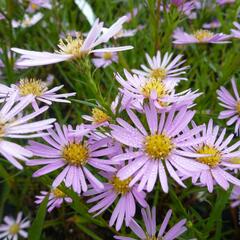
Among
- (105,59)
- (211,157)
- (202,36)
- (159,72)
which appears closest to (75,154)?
(211,157)

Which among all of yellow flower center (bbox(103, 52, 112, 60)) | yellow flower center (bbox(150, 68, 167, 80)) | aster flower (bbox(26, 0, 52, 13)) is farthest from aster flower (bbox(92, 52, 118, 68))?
yellow flower center (bbox(150, 68, 167, 80))

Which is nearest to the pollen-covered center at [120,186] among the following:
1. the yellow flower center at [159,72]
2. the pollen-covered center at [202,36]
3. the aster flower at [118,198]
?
the aster flower at [118,198]

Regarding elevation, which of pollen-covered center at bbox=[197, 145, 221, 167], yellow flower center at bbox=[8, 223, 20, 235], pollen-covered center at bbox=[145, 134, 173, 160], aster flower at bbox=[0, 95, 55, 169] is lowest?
yellow flower center at bbox=[8, 223, 20, 235]

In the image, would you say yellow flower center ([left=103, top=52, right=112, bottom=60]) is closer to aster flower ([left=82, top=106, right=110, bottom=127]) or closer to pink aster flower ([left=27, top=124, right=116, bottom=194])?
aster flower ([left=82, top=106, right=110, bottom=127])

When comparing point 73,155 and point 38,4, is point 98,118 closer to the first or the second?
point 73,155

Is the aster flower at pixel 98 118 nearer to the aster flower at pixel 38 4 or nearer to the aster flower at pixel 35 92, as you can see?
the aster flower at pixel 35 92

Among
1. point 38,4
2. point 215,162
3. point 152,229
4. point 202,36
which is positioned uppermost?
point 38,4

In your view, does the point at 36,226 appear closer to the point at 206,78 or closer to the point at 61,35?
the point at 206,78
